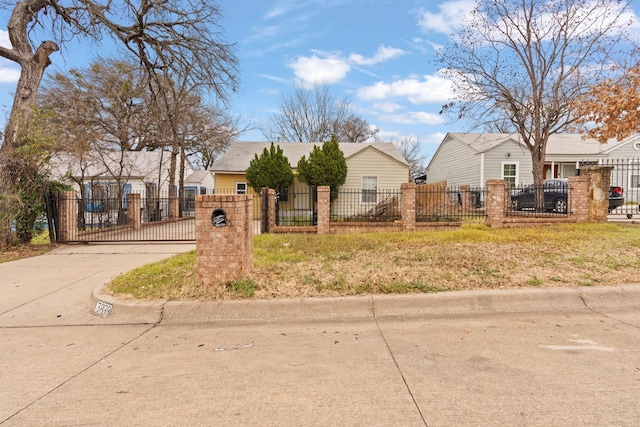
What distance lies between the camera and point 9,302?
554 cm

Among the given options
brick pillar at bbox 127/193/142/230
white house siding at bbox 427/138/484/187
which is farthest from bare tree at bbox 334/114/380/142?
brick pillar at bbox 127/193/142/230

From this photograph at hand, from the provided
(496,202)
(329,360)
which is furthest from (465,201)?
(329,360)

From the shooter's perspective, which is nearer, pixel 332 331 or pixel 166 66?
pixel 332 331

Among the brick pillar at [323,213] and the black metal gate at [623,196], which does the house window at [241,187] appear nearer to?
the brick pillar at [323,213]

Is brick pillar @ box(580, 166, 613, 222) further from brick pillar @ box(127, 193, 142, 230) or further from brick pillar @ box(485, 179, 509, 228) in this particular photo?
brick pillar @ box(127, 193, 142, 230)

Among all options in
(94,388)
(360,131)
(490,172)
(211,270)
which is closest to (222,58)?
(211,270)

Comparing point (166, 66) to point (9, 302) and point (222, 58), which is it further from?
point (9, 302)

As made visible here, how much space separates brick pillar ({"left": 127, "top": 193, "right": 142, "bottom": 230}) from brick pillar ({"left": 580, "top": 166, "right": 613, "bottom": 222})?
1647 cm

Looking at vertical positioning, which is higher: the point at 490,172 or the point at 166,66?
the point at 166,66

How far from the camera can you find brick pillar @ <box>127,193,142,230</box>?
14.7 metres

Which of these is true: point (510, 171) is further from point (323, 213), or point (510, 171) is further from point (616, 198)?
point (323, 213)

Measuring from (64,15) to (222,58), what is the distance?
16.4ft

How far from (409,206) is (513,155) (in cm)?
1485

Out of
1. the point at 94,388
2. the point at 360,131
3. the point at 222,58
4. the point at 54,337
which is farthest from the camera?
the point at 360,131
